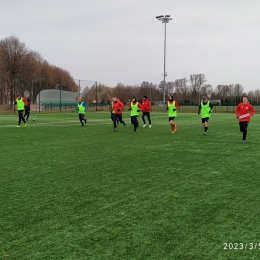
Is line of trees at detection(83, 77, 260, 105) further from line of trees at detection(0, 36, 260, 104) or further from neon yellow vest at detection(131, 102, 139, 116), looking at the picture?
neon yellow vest at detection(131, 102, 139, 116)

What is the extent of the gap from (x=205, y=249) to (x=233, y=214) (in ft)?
3.98

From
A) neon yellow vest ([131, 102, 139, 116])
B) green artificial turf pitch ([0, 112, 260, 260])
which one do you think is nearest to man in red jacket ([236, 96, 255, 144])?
green artificial turf pitch ([0, 112, 260, 260])

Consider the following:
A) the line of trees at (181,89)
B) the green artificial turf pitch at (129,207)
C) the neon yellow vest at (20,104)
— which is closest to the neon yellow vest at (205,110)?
the green artificial turf pitch at (129,207)

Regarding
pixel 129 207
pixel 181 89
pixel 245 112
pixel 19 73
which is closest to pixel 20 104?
pixel 245 112

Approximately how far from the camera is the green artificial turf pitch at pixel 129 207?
3.46 meters

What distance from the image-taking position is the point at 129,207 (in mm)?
4789

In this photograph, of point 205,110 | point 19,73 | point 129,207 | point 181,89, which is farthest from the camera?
point 181,89

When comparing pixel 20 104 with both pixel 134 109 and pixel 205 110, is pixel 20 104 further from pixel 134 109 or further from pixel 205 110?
pixel 205 110

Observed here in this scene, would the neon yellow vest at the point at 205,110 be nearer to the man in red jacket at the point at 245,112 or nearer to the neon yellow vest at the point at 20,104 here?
the man in red jacket at the point at 245,112

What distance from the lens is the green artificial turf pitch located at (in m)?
3.46

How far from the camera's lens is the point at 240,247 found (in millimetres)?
3461

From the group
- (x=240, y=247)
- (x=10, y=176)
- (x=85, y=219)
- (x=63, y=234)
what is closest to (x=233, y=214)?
(x=240, y=247)

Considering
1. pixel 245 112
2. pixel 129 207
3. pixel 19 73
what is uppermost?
pixel 19 73

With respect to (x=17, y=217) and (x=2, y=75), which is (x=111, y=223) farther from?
(x=2, y=75)
